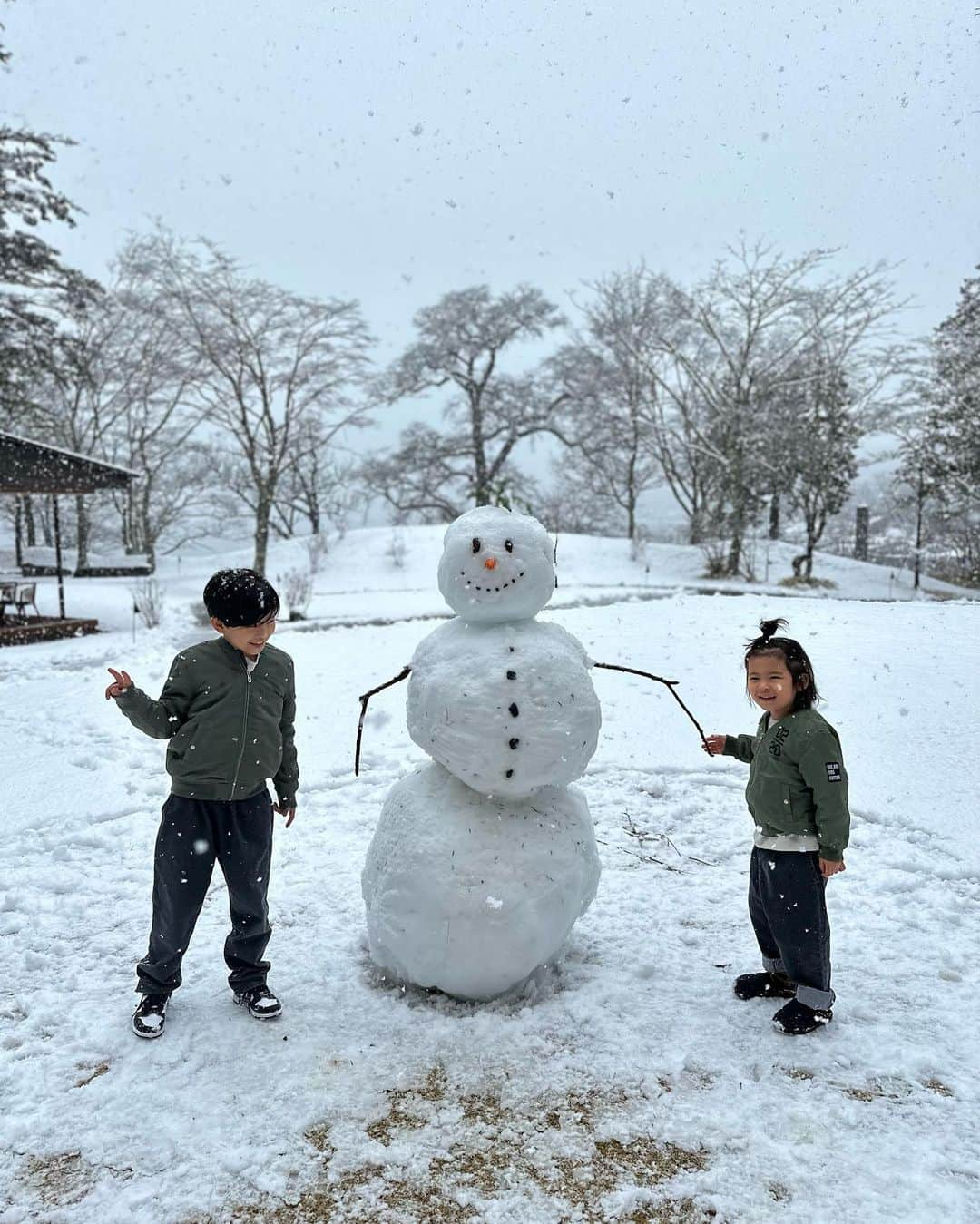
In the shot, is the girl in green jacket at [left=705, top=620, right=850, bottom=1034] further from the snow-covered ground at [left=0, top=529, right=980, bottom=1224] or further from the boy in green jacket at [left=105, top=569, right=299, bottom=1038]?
the boy in green jacket at [left=105, top=569, right=299, bottom=1038]

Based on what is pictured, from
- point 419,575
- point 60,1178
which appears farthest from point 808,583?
point 60,1178

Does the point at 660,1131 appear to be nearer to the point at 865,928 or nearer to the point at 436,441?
the point at 865,928

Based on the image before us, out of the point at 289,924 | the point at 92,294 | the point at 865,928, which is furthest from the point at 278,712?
the point at 92,294

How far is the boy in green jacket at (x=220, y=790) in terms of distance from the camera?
2.84m

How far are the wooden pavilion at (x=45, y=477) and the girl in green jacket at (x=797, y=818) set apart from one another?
12.4 m

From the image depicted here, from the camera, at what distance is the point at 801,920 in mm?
2826

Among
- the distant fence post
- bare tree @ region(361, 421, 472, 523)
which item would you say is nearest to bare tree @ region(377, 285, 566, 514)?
bare tree @ region(361, 421, 472, 523)

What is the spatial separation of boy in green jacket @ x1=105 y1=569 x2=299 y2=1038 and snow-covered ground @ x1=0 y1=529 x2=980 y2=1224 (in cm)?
20

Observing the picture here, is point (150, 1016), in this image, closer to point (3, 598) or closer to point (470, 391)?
point (3, 598)

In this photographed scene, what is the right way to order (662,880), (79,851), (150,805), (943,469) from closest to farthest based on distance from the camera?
1. (662,880)
2. (79,851)
3. (150,805)
4. (943,469)

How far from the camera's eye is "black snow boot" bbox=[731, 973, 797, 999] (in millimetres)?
3109

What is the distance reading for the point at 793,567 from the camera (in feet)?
75.8

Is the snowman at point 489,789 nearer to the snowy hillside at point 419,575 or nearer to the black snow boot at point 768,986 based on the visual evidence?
the black snow boot at point 768,986

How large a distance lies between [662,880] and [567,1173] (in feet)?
7.17
